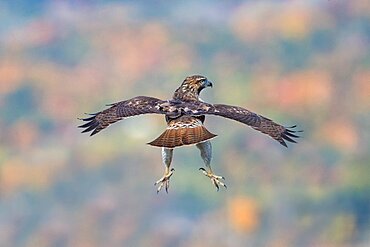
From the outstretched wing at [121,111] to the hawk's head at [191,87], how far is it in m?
0.72

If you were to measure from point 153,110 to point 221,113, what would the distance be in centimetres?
163

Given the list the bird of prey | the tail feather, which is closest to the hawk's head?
the bird of prey

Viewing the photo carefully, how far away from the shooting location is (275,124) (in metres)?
22.1

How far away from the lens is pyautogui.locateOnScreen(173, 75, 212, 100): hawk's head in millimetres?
22281

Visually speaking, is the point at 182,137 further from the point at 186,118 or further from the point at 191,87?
the point at 191,87

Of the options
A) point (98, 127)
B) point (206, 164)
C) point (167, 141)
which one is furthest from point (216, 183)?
point (98, 127)

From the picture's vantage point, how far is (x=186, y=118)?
20.5m

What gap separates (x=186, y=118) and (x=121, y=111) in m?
2.47

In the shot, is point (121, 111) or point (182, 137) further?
point (121, 111)

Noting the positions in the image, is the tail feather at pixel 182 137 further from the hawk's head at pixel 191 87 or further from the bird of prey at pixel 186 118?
the hawk's head at pixel 191 87

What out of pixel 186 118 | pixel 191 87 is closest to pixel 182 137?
pixel 186 118

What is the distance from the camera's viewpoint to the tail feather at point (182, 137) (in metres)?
19.4

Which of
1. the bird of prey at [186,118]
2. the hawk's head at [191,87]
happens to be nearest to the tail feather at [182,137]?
the bird of prey at [186,118]

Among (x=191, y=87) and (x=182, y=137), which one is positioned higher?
(x=191, y=87)
